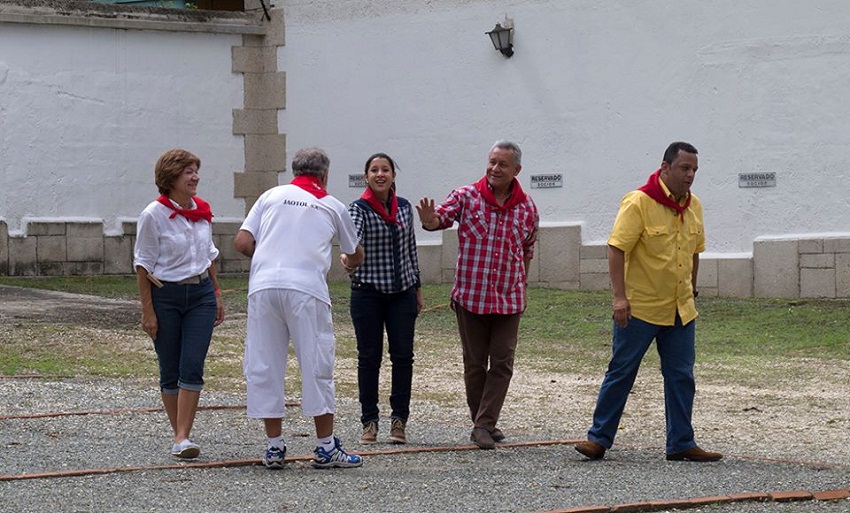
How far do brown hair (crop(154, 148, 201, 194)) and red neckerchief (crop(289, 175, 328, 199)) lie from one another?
0.57m

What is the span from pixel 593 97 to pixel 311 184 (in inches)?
446

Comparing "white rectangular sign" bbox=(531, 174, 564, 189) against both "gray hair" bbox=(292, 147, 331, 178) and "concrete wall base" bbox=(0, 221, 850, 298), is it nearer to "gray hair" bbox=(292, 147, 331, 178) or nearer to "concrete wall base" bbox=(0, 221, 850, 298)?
"concrete wall base" bbox=(0, 221, 850, 298)

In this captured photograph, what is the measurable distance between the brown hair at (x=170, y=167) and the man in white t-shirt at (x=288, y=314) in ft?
1.77

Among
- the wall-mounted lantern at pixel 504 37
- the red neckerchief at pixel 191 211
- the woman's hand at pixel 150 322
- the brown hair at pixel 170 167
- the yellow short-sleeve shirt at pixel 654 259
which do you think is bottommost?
the woman's hand at pixel 150 322

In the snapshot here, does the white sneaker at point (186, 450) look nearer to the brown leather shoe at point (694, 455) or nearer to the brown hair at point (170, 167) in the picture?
the brown hair at point (170, 167)

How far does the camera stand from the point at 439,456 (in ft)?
24.9

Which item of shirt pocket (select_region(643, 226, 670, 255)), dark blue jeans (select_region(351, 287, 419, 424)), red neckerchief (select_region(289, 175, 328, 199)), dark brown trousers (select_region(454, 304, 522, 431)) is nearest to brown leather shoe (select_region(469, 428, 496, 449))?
dark brown trousers (select_region(454, 304, 522, 431))

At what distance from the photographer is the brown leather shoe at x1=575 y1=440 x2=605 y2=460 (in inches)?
294

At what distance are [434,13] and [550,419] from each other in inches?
426

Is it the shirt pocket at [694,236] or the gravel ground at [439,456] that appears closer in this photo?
the gravel ground at [439,456]

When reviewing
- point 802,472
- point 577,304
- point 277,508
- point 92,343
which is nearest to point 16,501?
point 277,508

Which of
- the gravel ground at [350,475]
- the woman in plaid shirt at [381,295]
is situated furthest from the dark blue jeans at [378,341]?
the gravel ground at [350,475]

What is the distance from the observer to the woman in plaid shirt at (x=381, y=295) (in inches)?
326

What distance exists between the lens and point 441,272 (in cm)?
1941
